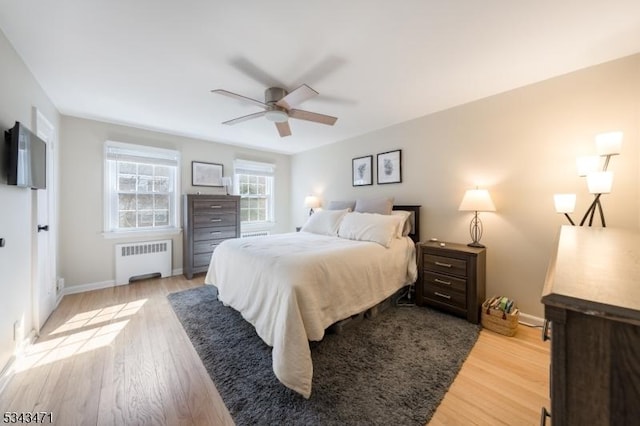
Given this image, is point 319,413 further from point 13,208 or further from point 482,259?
point 13,208

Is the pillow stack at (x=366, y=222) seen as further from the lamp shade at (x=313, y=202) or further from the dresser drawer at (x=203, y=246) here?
the dresser drawer at (x=203, y=246)

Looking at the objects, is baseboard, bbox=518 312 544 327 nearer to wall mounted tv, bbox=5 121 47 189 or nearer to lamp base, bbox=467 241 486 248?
lamp base, bbox=467 241 486 248

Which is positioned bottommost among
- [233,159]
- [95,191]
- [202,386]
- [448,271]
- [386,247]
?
[202,386]

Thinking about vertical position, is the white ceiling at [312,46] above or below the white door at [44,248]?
above

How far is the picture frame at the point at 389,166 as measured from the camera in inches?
133

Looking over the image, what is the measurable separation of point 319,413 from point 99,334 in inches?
85.3

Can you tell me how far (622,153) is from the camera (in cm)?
192

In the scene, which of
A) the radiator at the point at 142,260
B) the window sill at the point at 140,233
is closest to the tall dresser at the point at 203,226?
the window sill at the point at 140,233

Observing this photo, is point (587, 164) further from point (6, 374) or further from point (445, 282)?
point (6, 374)

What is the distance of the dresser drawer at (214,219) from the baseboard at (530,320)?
13.2 ft

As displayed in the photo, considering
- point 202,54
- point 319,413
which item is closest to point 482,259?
point 319,413

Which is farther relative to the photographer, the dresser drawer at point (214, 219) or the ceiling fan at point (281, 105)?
the dresser drawer at point (214, 219)

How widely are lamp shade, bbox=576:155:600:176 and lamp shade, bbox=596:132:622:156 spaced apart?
92 mm

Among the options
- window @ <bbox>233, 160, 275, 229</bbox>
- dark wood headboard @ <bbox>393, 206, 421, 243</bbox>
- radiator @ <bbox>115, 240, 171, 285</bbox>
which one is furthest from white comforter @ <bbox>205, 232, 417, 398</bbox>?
window @ <bbox>233, 160, 275, 229</bbox>
